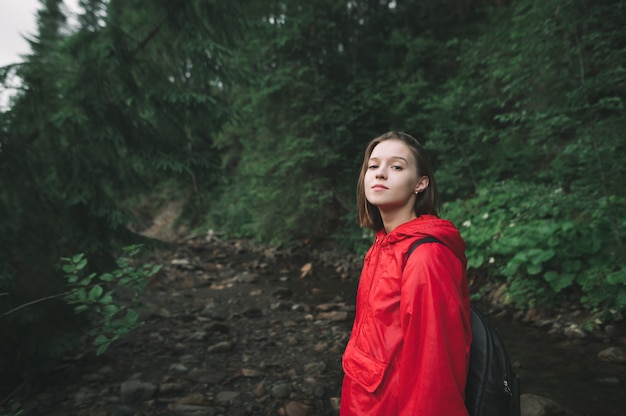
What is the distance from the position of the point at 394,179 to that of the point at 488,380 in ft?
2.92

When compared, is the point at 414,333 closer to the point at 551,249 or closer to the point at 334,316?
the point at 334,316

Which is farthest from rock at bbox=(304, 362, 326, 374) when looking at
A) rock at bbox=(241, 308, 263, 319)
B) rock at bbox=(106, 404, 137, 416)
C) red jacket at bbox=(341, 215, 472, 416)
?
red jacket at bbox=(341, 215, 472, 416)

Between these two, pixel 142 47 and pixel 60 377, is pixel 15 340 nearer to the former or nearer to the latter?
pixel 60 377

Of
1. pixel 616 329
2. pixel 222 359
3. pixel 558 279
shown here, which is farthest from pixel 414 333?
pixel 558 279

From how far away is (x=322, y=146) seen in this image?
1009 cm

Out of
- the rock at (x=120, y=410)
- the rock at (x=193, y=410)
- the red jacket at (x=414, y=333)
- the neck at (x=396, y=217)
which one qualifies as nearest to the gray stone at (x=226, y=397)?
the rock at (x=193, y=410)

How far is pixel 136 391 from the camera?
316 centimetres

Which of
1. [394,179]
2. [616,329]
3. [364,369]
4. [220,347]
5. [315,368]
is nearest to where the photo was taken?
[364,369]

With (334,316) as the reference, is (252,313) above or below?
above

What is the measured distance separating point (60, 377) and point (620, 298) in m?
5.94

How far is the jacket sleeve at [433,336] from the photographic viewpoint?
47.7 inches

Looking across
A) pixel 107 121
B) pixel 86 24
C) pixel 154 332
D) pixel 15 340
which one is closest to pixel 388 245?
pixel 15 340

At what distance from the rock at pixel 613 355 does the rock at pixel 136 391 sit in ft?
14.8

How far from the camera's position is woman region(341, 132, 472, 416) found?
4.05 feet
